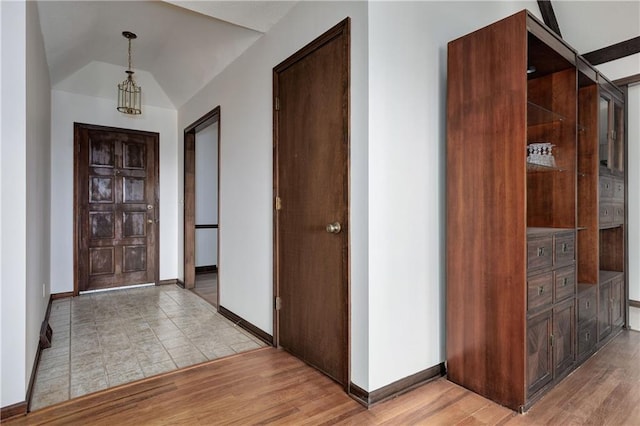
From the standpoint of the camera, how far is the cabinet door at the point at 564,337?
2.12 m

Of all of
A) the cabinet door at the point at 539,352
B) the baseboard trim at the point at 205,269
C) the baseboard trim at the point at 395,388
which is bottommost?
the baseboard trim at the point at 395,388

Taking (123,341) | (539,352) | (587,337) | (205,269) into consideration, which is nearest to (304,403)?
(539,352)

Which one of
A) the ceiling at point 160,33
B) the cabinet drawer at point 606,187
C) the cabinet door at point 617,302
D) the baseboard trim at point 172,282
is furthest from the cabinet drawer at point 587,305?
the baseboard trim at point 172,282

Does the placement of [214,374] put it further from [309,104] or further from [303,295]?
[309,104]

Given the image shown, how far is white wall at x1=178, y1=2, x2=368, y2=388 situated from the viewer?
198cm

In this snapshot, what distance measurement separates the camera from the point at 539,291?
1967mm

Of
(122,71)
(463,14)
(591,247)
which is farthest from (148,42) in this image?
(591,247)

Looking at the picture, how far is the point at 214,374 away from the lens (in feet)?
7.54

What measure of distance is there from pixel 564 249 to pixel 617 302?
133cm

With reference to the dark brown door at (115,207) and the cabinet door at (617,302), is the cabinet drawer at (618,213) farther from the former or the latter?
the dark brown door at (115,207)

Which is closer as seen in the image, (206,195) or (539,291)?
(539,291)

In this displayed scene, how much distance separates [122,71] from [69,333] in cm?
319

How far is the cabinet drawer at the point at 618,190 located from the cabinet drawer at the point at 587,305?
0.89 metres

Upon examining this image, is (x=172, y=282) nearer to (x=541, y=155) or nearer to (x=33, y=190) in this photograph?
(x=33, y=190)
